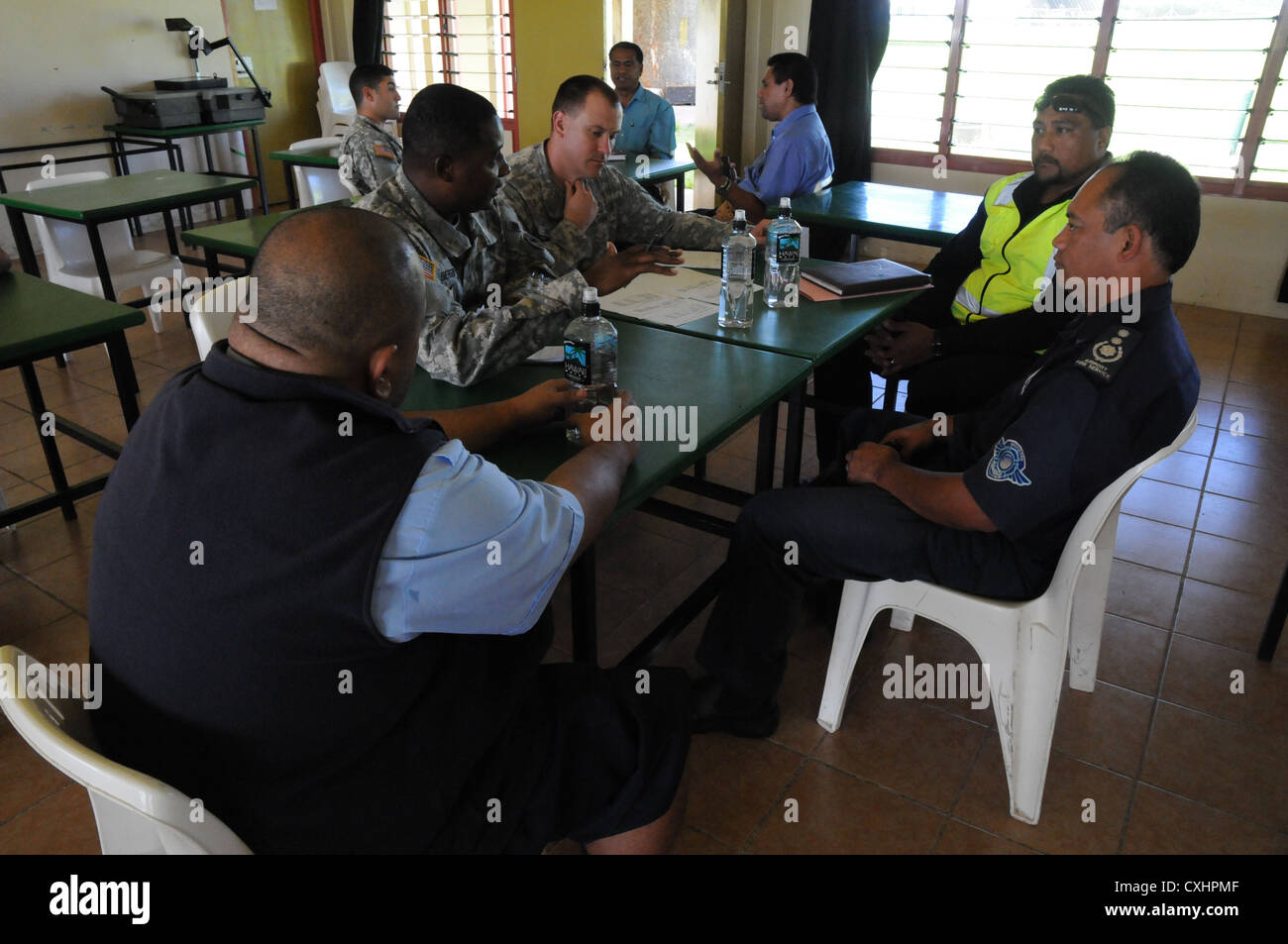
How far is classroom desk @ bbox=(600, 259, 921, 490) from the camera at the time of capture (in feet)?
6.73

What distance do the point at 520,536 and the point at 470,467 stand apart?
0.33 feet

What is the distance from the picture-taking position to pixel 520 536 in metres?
1.03

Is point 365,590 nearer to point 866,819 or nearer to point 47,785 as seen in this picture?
point 866,819

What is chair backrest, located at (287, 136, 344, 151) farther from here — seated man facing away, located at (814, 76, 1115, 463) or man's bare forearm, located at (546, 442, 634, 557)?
man's bare forearm, located at (546, 442, 634, 557)

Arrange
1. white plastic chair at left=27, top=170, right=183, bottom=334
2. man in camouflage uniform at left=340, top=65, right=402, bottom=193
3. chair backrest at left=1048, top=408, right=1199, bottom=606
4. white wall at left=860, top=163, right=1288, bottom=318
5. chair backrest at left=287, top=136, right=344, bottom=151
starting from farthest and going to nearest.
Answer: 1. chair backrest at left=287, top=136, right=344, bottom=151
2. white wall at left=860, top=163, right=1288, bottom=318
3. man in camouflage uniform at left=340, top=65, right=402, bottom=193
4. white plastic chair at left=27, top=170, right=183, bottom=334
5. chair backrest at left=1048, top=408, right=1199, bottom=606

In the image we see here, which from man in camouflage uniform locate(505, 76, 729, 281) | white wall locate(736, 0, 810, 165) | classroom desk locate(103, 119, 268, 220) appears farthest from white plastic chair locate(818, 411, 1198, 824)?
classroom desk locate(103, 119, 268, 220)

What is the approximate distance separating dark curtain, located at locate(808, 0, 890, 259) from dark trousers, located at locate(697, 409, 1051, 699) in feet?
13.1

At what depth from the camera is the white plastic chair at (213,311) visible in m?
1.98

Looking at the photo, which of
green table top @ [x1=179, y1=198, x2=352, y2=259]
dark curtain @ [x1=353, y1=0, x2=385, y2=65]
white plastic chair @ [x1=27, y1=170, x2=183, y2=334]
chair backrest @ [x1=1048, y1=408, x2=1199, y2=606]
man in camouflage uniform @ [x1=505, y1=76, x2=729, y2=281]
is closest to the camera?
chair backrest @ [x1=1048, y1=408, x2=1199, y2=606]

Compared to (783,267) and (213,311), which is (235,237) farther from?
(783,267)

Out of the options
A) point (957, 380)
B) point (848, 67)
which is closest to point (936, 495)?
point (957, 380)

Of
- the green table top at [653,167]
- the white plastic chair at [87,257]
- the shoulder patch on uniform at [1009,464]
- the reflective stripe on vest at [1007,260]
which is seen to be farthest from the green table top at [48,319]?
the green table top at [653,167]

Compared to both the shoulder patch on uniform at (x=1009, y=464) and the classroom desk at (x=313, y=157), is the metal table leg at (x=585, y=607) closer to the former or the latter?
the shoulder patch on uniform at (x=1009, y=464)
